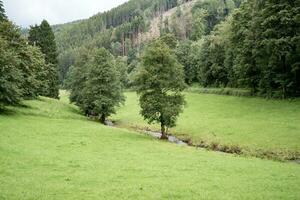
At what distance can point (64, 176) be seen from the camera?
26125 millimetres

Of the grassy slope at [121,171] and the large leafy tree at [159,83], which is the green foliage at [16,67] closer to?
the grassy slope at [121,171]

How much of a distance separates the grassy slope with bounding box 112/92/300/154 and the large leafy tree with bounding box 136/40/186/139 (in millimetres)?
4526

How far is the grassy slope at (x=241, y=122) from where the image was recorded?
4530 cm

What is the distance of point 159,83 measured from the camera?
1977 inches

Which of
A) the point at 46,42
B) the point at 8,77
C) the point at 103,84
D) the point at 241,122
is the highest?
the point at 46,42

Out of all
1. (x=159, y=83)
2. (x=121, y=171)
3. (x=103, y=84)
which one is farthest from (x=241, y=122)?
(x=121, y=171)

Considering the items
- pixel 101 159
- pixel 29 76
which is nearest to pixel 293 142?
pixel 101 159

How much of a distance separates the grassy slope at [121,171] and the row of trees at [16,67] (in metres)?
9.06

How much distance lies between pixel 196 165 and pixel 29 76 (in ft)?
126

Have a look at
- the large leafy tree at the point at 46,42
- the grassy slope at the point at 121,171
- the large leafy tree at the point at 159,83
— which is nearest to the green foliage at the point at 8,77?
the grassy slope at the point at 121,171

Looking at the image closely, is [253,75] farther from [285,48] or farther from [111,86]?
[111,86]

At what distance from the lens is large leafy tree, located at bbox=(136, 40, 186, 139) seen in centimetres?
4994

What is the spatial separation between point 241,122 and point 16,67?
3356 centimetres

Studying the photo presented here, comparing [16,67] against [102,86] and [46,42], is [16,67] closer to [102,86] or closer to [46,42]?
[102,86]
